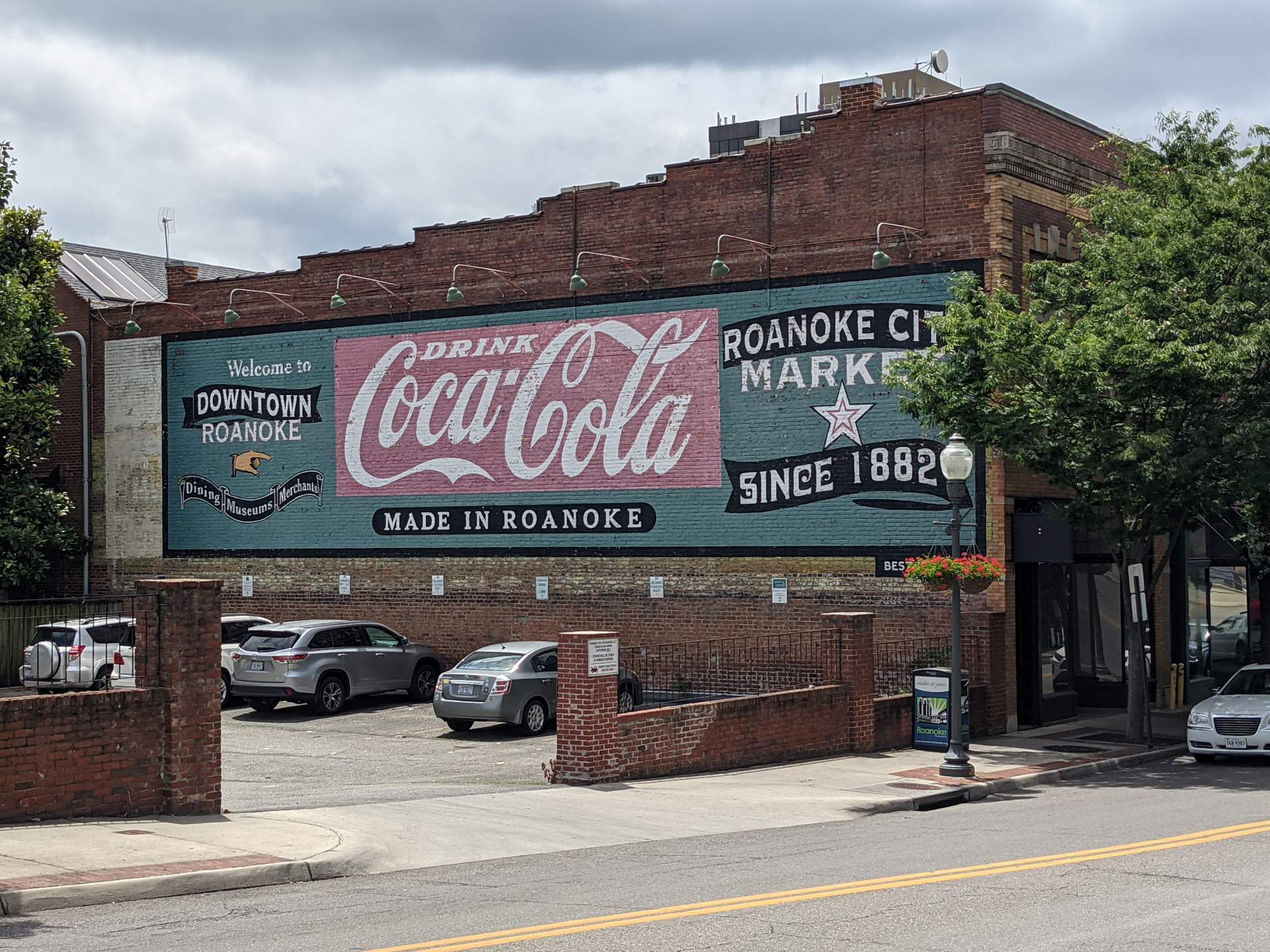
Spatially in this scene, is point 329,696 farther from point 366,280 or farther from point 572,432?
point 366,280

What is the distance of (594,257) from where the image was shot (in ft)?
96.0

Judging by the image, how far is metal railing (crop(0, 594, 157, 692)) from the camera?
51.6 feet

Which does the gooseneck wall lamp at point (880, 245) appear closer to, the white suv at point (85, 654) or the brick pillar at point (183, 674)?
the white suv at point (85, 654)

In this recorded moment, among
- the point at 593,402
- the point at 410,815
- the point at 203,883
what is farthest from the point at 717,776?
the point at 593,402

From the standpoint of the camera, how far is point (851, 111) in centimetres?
2664

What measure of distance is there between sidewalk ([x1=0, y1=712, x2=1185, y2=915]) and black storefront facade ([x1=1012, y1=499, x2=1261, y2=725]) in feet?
12.3

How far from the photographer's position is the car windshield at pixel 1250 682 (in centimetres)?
2319

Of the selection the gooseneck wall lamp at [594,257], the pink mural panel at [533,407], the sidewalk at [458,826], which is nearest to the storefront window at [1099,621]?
the sidewalk at [458,826]

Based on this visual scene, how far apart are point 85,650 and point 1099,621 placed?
19.2 metres

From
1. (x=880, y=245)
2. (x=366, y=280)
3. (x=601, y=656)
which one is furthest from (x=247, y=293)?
(x=601, y=656)

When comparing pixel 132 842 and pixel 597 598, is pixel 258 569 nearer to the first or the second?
pixel 597 598

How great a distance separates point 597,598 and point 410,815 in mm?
13344

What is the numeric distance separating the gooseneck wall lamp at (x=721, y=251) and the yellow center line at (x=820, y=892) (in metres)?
14.7

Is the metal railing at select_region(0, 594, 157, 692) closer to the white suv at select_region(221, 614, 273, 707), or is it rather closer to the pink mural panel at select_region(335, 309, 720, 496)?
the white suv at select_region(221, 614, 273, 707)
